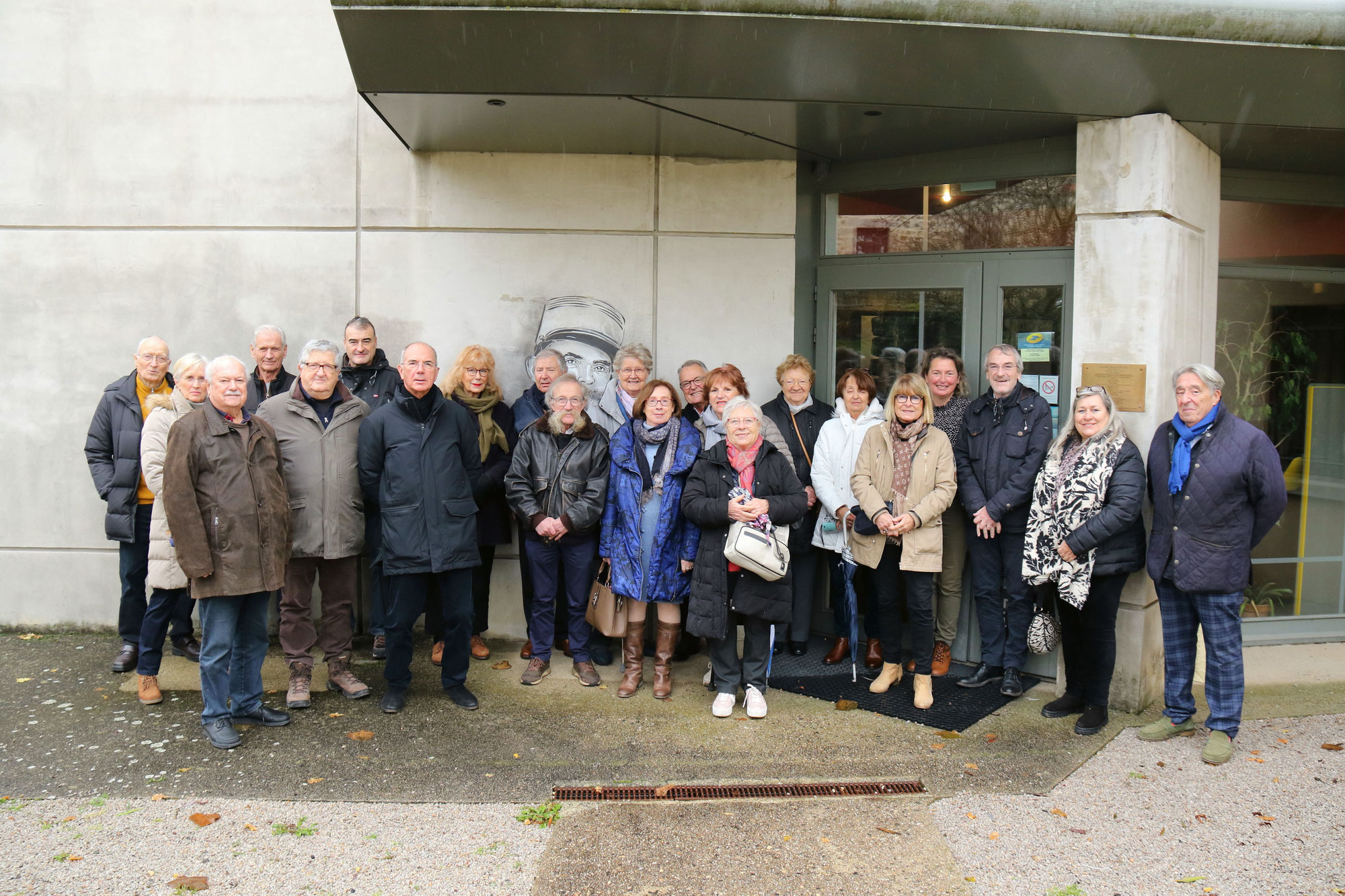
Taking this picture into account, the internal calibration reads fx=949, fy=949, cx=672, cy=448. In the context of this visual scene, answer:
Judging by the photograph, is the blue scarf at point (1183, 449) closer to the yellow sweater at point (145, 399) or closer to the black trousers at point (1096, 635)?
the black trousers at point (1096, 635)

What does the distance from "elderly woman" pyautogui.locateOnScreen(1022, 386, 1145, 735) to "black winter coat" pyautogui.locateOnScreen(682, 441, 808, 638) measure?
132 cm

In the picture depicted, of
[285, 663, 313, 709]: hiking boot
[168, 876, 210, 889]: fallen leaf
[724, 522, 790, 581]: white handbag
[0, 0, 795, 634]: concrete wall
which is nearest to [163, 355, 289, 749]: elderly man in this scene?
[285, 663, 313, 709]: hiking boot

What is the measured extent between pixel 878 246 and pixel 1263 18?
261 cm

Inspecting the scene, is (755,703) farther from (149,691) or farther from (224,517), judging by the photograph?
(149,691)

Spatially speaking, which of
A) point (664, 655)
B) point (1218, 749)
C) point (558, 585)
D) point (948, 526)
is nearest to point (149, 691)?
point (558, 585)

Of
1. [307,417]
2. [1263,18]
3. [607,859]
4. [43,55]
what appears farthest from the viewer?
[43,55]

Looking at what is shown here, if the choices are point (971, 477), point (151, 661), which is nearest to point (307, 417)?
point (151, 661)

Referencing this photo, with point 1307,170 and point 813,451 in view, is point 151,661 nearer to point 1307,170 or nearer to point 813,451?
point 813,451

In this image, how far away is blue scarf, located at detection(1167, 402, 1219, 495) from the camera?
4699 mm

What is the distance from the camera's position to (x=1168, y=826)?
13.2 feet

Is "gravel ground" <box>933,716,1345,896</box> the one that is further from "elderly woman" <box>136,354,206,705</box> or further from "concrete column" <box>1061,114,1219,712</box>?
"elderly woman" <box>136,354,206,705</box>

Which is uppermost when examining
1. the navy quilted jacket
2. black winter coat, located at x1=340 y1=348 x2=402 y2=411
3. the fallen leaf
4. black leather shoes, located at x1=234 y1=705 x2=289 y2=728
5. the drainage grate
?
black winter coat, located at x1=340 y1=348 x2=402 y2=411

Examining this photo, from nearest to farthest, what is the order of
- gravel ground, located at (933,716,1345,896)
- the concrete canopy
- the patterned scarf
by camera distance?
gravel ground, located at (933,716,1345,896), the concrete canopy, the patterned scarf

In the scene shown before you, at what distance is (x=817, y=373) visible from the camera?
6.93 m
